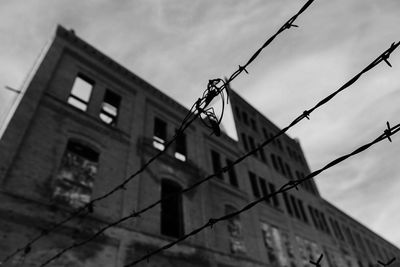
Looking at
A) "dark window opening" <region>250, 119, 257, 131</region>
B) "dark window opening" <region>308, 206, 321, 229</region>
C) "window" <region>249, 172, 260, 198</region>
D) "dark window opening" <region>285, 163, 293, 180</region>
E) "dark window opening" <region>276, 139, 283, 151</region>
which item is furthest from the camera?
"dark window opening" <region>276, 139, 283, 151</region>

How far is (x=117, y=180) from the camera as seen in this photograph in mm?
8844

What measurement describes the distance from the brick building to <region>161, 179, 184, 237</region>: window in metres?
0.04

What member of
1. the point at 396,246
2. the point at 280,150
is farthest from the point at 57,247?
the point at 396,246

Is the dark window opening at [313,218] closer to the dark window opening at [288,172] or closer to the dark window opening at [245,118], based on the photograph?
the dark window opening at [288,172]

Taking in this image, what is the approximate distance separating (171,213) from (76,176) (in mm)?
3662

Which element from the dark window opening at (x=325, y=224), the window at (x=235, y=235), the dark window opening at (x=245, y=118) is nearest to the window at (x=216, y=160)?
the window at (x=235, y=235)

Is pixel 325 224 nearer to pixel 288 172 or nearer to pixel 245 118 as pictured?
pixel 288 172

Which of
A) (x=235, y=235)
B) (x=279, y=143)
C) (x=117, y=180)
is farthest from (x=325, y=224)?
(x=117, y=180)

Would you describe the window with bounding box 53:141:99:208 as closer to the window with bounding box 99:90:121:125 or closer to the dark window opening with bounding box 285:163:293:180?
the window with bounding box 99:90:121:125

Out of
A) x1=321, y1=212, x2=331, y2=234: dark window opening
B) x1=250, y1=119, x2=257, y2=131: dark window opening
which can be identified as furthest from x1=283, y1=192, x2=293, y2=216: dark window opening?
x1=321, y1=212, x2=331, y2=234: dark window opening

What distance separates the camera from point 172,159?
11.3 metres

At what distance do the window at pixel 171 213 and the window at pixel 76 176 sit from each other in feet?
8.32

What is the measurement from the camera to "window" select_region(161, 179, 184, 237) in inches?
380

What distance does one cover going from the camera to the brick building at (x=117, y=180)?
6742 millimetres
